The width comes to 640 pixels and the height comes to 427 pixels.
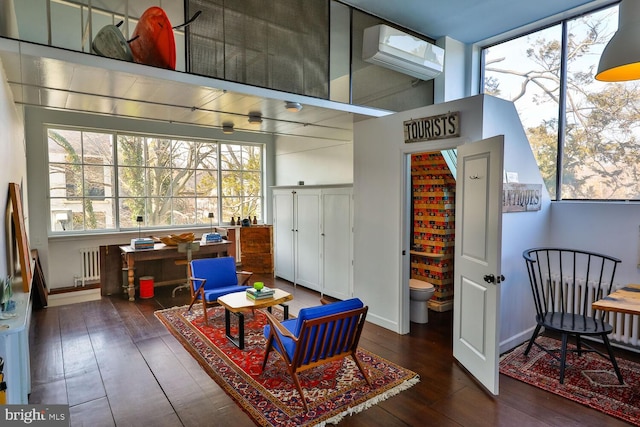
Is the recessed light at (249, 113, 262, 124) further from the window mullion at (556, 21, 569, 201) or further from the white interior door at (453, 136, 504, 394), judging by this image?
the window mullion at (556, 21, 569, 201)

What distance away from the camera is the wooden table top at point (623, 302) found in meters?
2.70

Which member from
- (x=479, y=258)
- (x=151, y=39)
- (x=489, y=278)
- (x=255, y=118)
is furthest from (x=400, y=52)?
(x=489, y=278)

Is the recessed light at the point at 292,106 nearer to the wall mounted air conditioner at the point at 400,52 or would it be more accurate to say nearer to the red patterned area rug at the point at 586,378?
the wall mounted air conditioner at the point at 400,52

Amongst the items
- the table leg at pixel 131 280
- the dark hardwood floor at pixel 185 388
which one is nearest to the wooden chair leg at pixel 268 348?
the dark hardwood floor at pixel 185 388

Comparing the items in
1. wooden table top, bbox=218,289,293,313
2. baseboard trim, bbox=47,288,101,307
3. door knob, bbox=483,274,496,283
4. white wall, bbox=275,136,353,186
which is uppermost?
white wall, bbox=275,136,353,186

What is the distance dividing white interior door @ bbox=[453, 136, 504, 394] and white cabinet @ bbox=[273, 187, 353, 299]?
80.3 inches

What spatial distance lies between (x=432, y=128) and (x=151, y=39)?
2.80 m

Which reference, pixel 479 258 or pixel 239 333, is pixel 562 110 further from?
pixel 239 333

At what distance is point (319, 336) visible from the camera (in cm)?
288

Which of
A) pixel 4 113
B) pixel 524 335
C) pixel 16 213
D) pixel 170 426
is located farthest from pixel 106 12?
pixel 524 335

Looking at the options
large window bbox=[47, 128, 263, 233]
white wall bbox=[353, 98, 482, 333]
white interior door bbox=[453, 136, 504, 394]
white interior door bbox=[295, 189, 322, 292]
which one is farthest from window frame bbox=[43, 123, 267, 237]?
white interior door bbox=[453, 136, 504, 394]

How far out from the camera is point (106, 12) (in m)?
4.04

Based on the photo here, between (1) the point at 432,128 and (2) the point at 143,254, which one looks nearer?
(1) the point at 432,128

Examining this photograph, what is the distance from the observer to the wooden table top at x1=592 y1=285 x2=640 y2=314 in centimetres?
270
